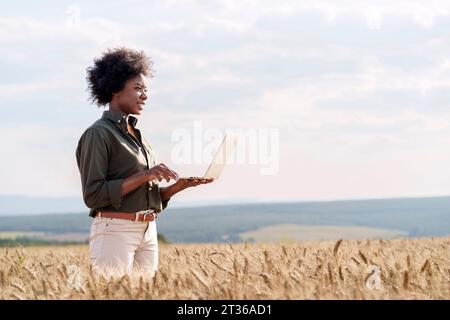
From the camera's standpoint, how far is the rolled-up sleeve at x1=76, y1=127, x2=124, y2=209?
593cm

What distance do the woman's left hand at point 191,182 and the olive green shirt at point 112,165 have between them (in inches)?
6.6

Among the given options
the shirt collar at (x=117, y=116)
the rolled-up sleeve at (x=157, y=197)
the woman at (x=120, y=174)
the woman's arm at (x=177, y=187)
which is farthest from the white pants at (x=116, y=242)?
the shirt collar at (x=117, y=116)

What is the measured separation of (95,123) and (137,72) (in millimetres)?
444

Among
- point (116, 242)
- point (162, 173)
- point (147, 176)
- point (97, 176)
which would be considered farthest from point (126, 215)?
point (162, 173)

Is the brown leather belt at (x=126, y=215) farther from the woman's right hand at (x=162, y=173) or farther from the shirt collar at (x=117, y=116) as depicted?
the shirt collar at (x=117, y=116)

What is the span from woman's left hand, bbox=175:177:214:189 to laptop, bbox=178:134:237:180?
1.3 inches

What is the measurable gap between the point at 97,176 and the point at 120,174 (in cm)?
19

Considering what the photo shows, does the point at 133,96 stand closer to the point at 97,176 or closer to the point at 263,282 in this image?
the point at 97,176

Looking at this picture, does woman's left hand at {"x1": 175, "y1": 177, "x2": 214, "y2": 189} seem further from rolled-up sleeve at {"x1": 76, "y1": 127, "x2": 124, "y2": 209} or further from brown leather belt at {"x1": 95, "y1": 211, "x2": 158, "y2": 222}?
rolled-up sleeve at {"x1": 76, "y1": 127, "x2": 124, "y2": 209}

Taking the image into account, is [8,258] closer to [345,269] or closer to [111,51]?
[111,51]

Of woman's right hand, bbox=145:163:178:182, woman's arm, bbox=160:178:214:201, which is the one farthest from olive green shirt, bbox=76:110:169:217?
woman's right hand, bbox=145:163:178:182

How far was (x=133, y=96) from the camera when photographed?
6.18m

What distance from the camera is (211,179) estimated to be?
5.93m

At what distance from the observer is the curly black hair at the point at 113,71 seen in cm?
622
